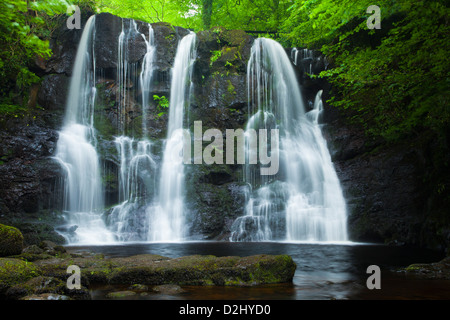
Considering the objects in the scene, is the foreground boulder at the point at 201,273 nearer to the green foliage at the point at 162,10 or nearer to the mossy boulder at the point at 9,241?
the mossy boulder at the point at 9,241

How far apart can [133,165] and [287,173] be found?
675cm

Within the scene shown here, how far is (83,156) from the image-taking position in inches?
514

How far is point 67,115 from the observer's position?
1480cm

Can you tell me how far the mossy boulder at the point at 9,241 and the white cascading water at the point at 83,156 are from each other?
5348mm

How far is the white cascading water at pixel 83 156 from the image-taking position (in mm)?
11531

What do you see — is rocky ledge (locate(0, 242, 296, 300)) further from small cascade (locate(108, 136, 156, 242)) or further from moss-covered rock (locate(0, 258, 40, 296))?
small cascade (locate(108, 136, 156, 242))

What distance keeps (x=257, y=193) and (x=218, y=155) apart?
2.58 metres

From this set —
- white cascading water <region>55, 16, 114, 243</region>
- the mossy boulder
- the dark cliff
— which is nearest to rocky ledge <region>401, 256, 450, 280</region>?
the dark cliff

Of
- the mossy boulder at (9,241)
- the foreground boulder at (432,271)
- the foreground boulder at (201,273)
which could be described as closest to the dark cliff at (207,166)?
the foreground boulder at (432,271)

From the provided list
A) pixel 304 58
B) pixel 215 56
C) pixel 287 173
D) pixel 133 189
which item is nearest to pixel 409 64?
pixel 287 173

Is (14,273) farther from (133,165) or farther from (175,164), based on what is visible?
(175,164)

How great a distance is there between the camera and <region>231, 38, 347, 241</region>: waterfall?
11.6 m

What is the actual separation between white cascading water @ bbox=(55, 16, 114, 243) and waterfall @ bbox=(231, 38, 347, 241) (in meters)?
5.37
